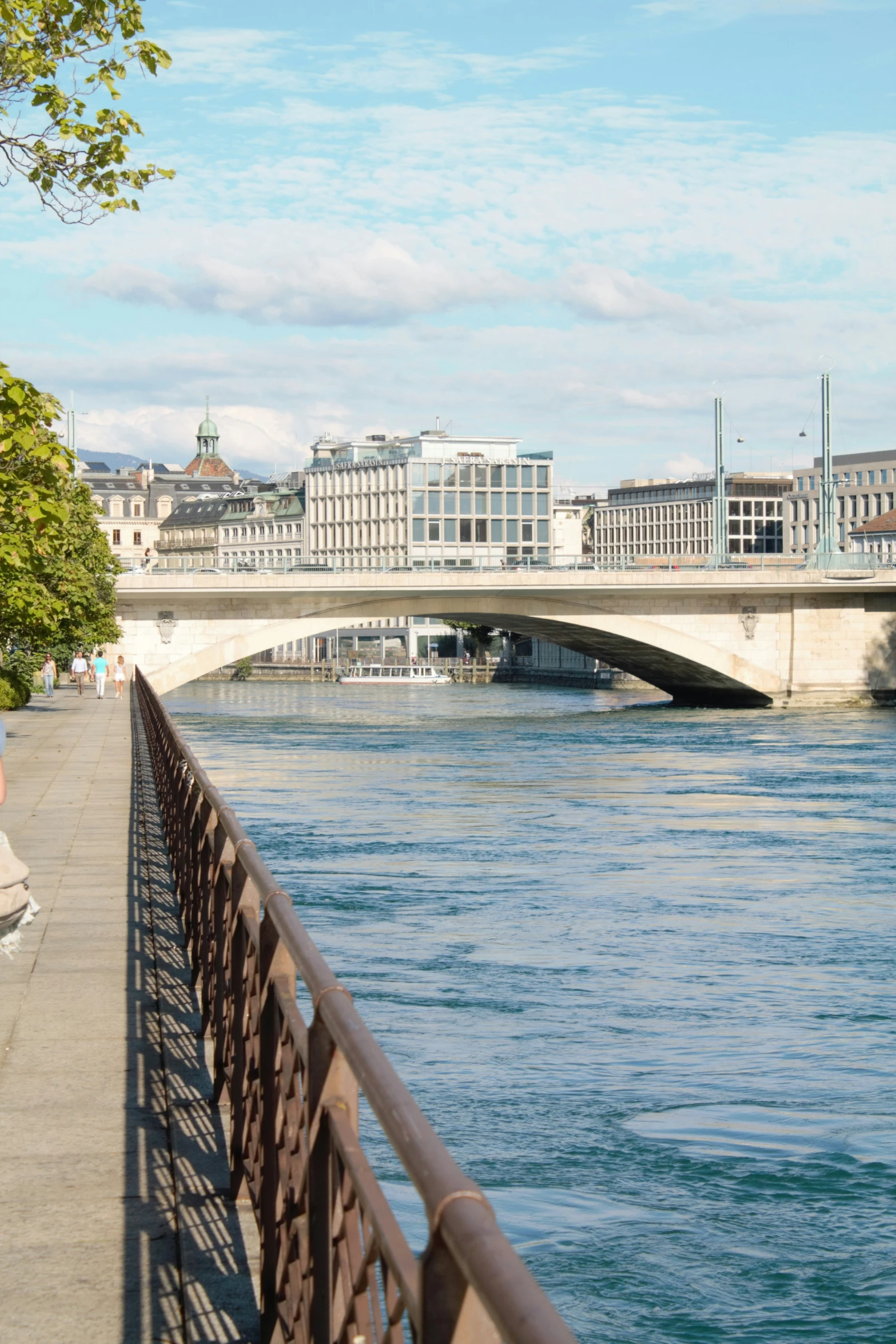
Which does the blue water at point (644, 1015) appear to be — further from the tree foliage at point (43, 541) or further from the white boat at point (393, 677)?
the white boat at point (393, 677)

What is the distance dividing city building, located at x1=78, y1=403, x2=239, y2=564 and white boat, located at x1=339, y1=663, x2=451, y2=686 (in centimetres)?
4936

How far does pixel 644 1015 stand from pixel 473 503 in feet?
367

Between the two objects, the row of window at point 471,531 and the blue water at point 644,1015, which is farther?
the row of window at point 471,531

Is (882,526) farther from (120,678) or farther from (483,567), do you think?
(120,678)

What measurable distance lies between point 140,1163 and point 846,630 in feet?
206

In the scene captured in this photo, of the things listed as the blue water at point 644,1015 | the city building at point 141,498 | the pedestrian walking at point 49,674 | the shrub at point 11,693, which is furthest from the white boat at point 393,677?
the blue water at point 644,1015

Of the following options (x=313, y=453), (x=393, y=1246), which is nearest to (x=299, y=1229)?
(x=393, y=1246)

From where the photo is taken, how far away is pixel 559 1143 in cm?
1023

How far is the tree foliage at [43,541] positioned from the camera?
43.9ft

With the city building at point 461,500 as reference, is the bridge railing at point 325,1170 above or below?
below

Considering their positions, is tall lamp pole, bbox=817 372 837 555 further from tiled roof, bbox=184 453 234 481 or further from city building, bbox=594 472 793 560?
tiled roof, bbox=184 453 234 481

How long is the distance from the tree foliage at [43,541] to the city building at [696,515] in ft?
394

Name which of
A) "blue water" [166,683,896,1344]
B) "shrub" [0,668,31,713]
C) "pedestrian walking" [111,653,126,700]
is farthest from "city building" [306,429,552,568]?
"blue water" [166,683,896,1344]

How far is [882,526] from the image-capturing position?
13938 centimetres
